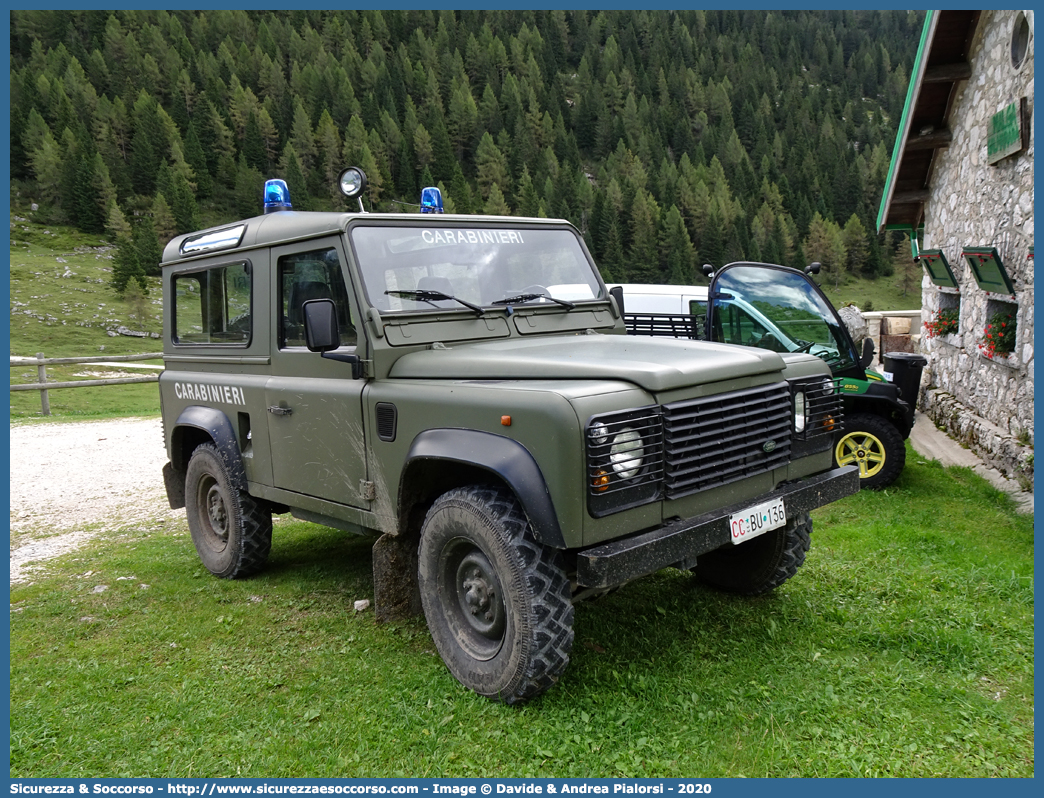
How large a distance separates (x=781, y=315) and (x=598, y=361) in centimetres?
424

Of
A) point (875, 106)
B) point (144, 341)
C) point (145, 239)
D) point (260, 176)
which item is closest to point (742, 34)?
point (875, 106)

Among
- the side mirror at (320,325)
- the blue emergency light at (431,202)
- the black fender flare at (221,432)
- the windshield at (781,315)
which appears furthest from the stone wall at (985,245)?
the black fender flare at (221,432)

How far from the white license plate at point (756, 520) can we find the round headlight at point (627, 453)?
586 mm

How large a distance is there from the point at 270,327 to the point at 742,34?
15458cm

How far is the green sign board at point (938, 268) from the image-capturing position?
34.8 ft

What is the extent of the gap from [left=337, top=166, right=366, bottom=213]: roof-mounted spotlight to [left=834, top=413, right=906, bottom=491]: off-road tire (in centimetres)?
497

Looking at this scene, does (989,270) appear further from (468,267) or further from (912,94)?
(468,267)

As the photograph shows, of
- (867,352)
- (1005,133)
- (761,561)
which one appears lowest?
(761,561)

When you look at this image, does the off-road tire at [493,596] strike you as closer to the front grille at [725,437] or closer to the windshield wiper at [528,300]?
the front grille at [725,437]

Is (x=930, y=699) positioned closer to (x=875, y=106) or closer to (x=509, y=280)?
(x=509, y=280)

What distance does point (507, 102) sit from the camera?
10812 centimetres

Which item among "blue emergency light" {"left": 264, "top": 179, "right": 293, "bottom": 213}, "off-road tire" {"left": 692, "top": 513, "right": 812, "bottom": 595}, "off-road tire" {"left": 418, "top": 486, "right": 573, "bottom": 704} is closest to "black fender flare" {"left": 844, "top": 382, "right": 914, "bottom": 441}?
"off-road tire" {"left": 692, "top": 513, "right": 812, "bottom": 595}

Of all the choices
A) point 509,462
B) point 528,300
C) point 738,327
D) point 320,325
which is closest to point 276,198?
point 320,325

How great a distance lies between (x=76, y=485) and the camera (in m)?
9.45
